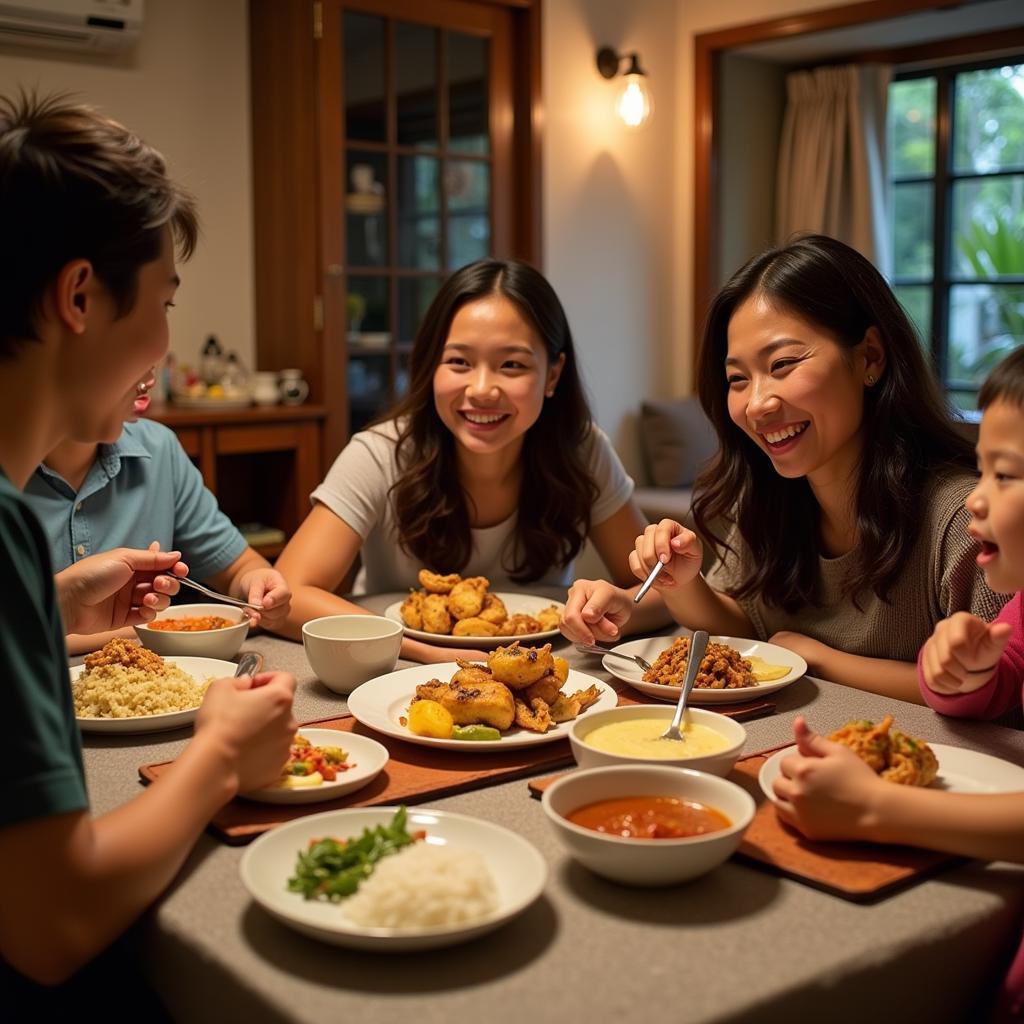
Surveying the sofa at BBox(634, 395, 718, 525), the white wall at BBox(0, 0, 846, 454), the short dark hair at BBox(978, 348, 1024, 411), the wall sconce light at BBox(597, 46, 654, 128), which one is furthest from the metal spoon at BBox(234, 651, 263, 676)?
the wall sconce light at BBox(597, 46, 654, 128)

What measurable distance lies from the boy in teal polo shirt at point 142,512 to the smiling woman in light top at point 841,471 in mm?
749

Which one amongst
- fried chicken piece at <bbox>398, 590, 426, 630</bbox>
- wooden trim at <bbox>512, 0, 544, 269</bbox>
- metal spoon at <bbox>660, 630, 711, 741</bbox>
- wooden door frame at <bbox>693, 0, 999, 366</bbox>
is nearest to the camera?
metal spoon at <bbox>660, 630, 711, 741</bbox>

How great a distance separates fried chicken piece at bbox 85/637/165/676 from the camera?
1637mm

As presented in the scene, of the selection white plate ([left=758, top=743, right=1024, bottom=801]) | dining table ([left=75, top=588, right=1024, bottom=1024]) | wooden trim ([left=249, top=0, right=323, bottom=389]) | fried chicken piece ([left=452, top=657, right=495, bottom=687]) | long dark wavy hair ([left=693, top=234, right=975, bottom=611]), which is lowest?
dining table ([left=75, top=588, right=1024, bottom=1024])

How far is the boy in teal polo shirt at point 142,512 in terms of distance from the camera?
205cm

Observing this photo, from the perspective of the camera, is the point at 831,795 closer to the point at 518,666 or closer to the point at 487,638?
the point at 518,666

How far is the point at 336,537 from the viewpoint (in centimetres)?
237

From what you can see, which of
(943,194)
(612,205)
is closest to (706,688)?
(612,205)

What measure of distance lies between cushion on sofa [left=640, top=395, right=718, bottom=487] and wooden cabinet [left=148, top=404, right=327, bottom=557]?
1.69 metres

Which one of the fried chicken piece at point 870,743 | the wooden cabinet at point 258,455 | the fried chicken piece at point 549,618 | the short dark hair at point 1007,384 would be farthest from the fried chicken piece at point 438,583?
the wooden cabinet at point 258,455

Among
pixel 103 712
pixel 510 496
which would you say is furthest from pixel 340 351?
pixel 103 712

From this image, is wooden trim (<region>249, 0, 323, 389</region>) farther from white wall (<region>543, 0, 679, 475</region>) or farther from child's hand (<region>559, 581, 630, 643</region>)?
child's hand (<region>559, 581, 630, 643</region>)

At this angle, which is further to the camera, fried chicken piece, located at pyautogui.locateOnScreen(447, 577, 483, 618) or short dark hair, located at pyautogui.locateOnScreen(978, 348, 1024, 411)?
fried chicken piece, located at pyautogui.locateOnScreen(447, 577, 483, 618)

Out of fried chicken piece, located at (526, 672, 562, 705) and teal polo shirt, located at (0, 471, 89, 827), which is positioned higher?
teal polo shirt, located at (0, 471, 89, 827)
